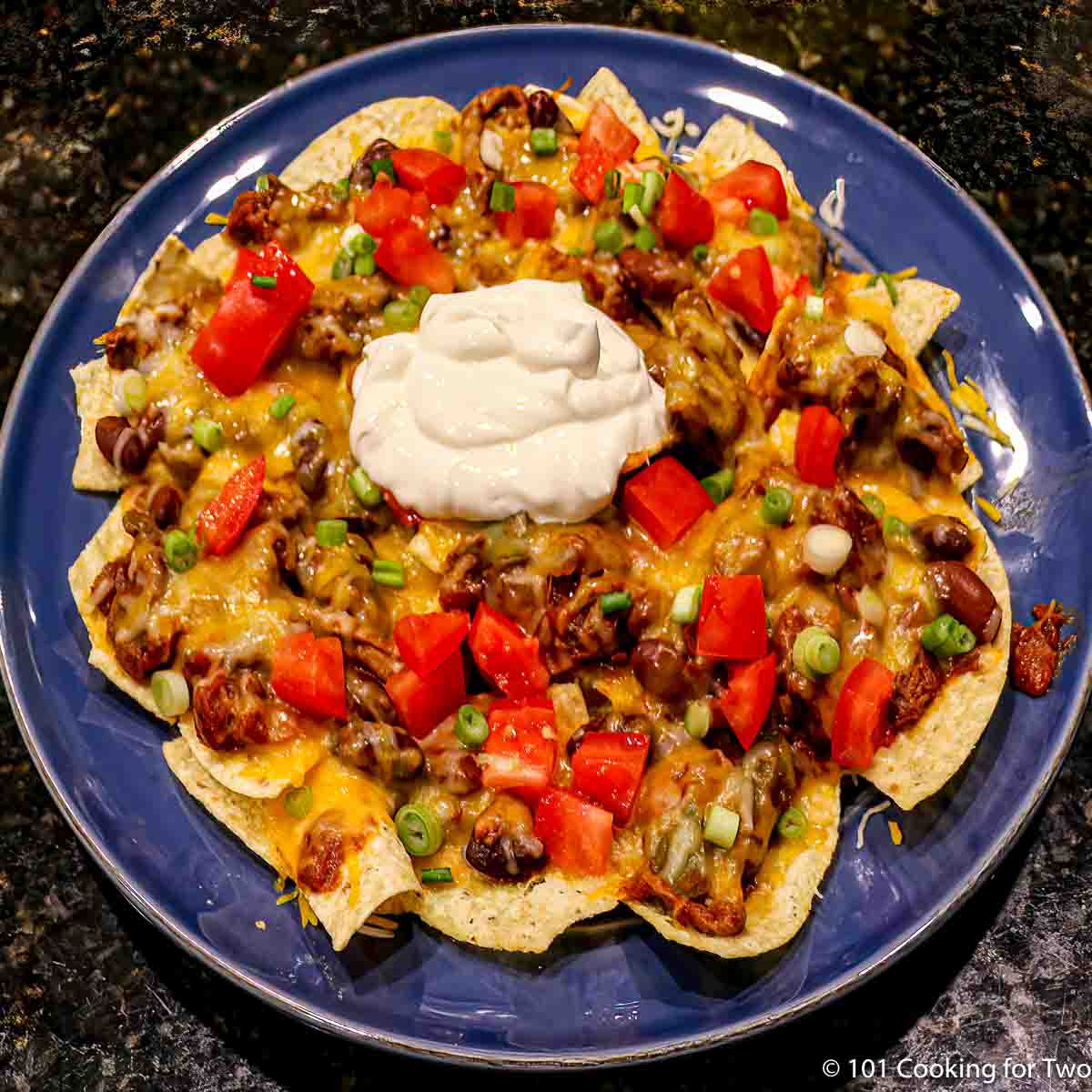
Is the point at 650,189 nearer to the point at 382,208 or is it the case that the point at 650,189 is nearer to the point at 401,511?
the point at 382,208

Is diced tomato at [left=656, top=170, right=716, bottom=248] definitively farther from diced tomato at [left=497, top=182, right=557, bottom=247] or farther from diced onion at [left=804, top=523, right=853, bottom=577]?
diced onion at [left=804, top=523, right=853, bottom=577]

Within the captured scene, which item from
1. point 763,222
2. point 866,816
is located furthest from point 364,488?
point 866,816

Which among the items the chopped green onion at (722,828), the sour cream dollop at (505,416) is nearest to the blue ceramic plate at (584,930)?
the chopped green onion at (722,828)

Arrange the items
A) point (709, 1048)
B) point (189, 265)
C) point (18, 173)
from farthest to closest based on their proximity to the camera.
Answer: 1. point (18, 173)
2. point (189, 265)
3. point (709, 1048)

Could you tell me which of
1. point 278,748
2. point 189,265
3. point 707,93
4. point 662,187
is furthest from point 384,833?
point 707,93

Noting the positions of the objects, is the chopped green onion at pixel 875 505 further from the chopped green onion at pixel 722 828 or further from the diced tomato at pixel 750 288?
the chopped green onion at pixel 722 828

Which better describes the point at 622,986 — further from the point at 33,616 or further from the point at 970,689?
the point at 33,616
